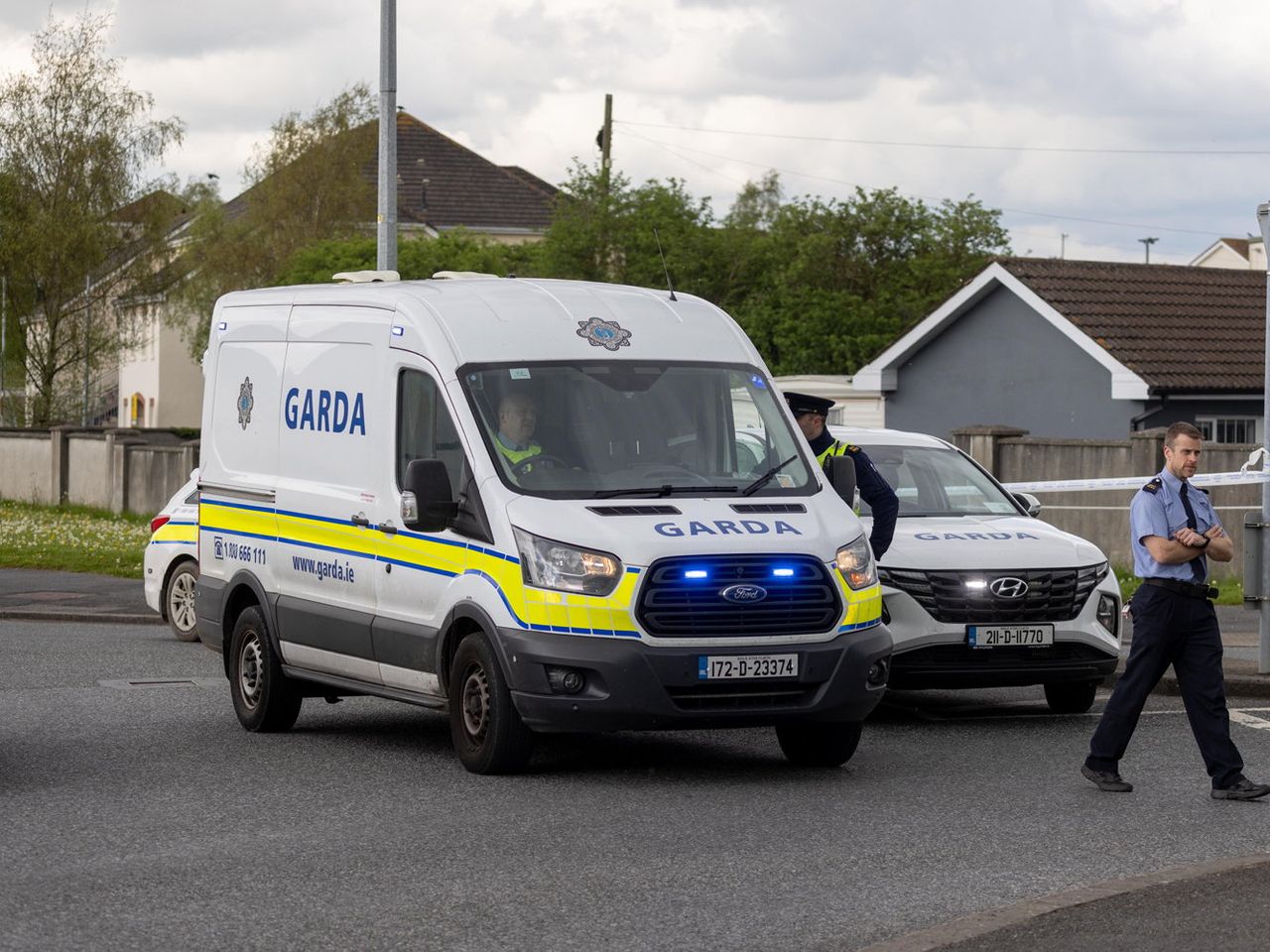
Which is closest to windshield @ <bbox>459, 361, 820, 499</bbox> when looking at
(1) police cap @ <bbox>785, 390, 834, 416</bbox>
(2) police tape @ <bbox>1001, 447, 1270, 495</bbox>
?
(1) police cap @ <bbox>785, 390, 834, 416</bbox>

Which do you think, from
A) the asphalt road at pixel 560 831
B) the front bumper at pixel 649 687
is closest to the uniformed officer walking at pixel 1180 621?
the asphalt road at pixel 560 831

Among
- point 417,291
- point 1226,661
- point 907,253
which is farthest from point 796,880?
point 907,253

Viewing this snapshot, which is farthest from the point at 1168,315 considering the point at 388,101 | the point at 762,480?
the point at 762,480

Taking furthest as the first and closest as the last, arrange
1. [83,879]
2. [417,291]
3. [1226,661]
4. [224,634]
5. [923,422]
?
[923,422] → [1226,661] → [224,634] → [417,291] → [83,879]

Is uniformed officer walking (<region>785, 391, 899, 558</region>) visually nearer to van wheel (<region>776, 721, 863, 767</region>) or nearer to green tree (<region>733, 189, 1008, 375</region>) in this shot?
van wheel (<region>776, 721, 863, 767</region>)

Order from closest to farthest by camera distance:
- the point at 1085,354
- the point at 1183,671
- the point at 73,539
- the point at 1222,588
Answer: the point at 1183,671 → the point at 1222,588 → the point at 73,539 → the point at 1085,354

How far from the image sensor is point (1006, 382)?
32.0 metres

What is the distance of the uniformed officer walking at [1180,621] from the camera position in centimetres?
956

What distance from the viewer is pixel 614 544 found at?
9695 millimetres

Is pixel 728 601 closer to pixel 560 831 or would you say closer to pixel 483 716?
pixel 483 716

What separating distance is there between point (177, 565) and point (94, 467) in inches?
858

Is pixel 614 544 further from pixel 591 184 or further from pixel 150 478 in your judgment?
pixel 591 184

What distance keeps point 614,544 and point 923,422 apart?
24.6 metres

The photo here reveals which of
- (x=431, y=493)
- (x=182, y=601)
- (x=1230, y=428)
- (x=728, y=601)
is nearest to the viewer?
(x=728, y=601)
